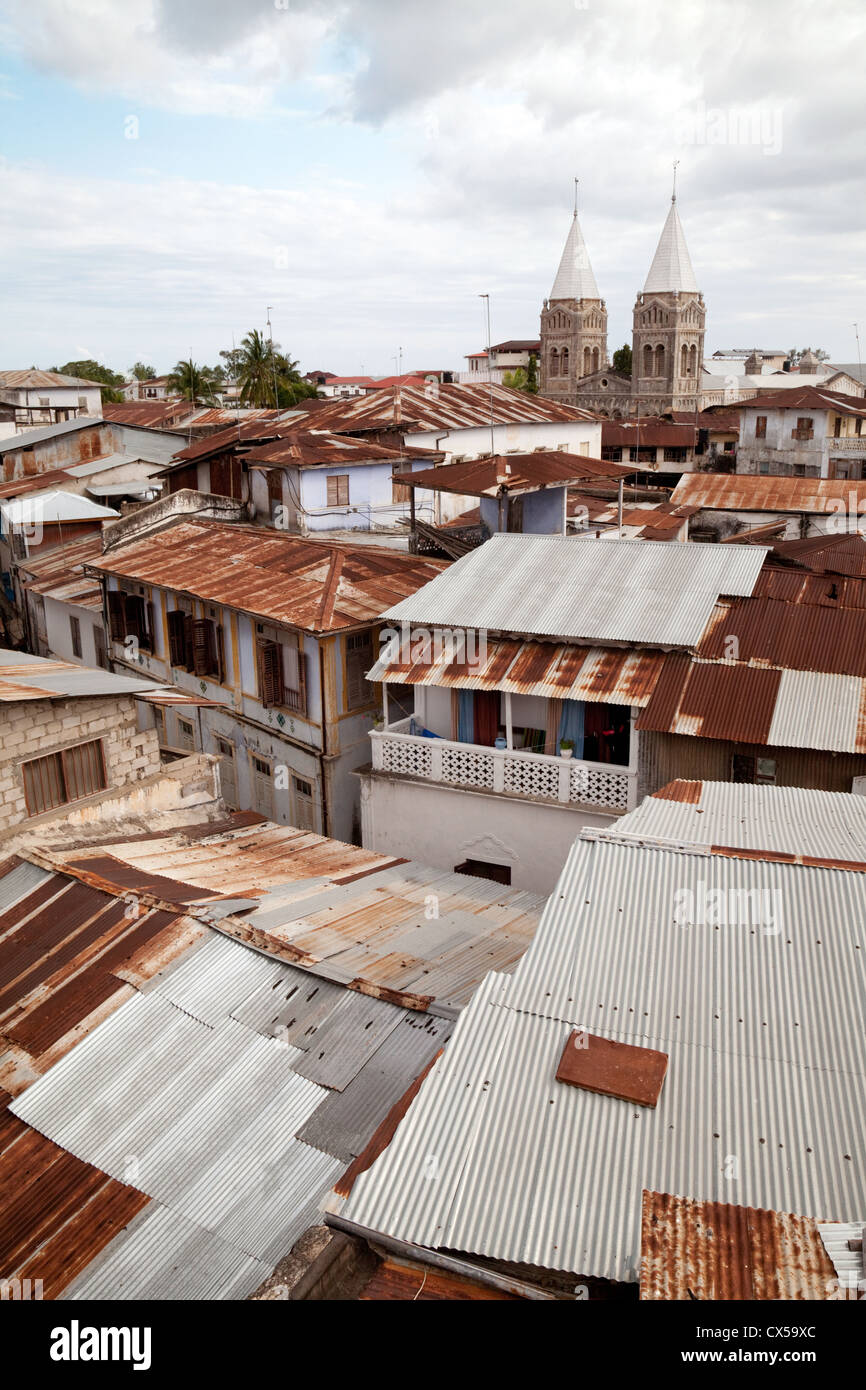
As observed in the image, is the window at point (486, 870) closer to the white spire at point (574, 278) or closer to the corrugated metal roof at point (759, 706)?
the corrugated metal roof at point (759, 706)

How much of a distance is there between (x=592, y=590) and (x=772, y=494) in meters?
30.9

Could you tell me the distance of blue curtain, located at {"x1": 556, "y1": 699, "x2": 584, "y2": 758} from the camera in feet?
53.5

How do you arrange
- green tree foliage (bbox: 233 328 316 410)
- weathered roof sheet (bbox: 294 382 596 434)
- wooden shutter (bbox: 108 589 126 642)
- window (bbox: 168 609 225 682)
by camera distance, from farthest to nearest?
1. green tree foliage (bbox: 233 328 316 410)
2. weathered roof sheet (bbox: 294 382 596 434)
3. wooden shutter (bbox: 108 589 126 642)
4. window (bbox: 168 609 225 682)

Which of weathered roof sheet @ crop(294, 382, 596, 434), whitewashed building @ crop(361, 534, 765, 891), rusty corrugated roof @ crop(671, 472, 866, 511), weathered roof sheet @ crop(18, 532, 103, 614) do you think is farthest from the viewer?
rusty corrugated roof @ crop(671, 472, 866, 511)

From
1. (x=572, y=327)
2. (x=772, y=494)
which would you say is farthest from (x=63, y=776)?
(x=572, y=327)

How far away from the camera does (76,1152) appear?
8.79 m

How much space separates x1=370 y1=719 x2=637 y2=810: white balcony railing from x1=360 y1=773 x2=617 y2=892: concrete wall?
0.20 meters

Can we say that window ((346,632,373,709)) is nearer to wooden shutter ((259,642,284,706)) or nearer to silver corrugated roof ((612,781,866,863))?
wooden shutter ((259,642,284,706))

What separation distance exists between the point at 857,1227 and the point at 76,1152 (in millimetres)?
6535

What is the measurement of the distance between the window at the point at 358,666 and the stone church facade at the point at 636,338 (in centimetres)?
9169

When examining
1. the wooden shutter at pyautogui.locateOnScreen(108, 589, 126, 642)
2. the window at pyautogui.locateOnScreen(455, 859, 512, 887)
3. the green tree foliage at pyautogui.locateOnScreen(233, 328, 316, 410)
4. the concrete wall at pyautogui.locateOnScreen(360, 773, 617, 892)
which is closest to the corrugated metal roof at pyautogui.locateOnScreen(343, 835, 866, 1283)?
the concrete wall at pyautogui.locateOnScreen(360, 773, 617, 892)

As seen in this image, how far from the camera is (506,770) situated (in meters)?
16.0
